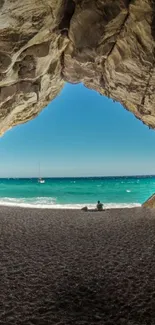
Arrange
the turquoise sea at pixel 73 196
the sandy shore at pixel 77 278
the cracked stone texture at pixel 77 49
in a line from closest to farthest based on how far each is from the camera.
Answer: the sandy shore at pixel 77 278, the cracked stone texture at pixel 77 49, the turquoise sea at pixel 73 196

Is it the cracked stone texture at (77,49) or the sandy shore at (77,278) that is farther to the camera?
the cracked stone texture at (77,49)

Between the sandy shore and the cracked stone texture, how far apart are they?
329 inches

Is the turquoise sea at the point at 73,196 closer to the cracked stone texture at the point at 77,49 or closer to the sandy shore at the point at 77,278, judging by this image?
the cracked stone texture at the point at 77,49

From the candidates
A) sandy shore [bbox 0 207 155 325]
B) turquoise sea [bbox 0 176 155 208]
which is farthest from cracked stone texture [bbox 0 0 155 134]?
turquoise sea [bbox 0 176 155 208]

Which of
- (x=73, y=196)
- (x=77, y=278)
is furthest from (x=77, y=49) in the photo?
(x=73, y=196)

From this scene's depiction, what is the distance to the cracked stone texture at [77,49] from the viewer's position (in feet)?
35.9

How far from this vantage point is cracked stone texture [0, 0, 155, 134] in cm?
1094

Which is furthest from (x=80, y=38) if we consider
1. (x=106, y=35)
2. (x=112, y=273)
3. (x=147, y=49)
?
(x=112, y=273)

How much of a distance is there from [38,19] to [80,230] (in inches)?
403

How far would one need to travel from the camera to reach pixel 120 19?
38.6 ft

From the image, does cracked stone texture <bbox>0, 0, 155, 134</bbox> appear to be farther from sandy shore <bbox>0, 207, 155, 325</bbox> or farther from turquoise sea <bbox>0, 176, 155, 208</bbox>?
turquoise sea <bbox>0, 176, 155, 208</bbox>

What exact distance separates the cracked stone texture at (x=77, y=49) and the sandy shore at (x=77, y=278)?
8.35m

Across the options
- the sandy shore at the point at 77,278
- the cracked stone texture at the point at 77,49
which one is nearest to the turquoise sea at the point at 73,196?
the cracked stone texture at the point at 77,49

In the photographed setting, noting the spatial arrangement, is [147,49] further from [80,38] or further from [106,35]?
[80,38]
